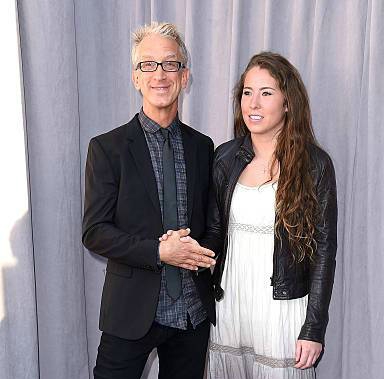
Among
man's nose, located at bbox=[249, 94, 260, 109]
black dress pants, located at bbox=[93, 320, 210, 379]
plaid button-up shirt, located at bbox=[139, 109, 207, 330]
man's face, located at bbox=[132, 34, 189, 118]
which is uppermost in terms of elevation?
man's face, located at bbox=[132, 34, 189, 118]

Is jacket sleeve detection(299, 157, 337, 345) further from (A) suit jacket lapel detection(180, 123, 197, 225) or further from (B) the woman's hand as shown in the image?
(A) suit jacket lapel detection(180, 123, 197, 225)

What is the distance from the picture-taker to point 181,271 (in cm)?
202

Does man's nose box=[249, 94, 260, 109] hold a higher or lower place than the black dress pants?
higher

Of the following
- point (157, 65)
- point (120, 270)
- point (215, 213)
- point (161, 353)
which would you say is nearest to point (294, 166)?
point (215, 213)

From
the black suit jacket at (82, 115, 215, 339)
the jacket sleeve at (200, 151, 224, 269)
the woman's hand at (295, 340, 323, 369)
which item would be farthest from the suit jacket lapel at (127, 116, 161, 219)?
the woman's hand at (295, 340, 323, 369)

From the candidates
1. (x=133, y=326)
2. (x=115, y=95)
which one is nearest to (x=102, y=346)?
(x=133, y=326)

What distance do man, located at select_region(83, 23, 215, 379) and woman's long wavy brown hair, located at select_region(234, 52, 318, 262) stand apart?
0.98 ft

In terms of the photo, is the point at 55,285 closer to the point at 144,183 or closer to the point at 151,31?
the point at 144,183

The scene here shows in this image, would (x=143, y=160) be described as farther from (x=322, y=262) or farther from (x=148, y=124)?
(x=322, y=262)

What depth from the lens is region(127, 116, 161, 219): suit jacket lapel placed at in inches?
77.2

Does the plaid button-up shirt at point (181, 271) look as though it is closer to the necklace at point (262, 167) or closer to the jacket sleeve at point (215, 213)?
the jacket sleeve at point (215, 213)

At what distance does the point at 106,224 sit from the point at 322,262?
78 cm

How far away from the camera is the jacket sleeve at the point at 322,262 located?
78.2 inches

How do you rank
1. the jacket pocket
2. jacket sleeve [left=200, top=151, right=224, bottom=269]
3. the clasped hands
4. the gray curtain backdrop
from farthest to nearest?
the gray curtain backdrop
jacket sleeve [left=200, top=151, right=224, bottom=269]
the jacket pocket
the clasped hands
